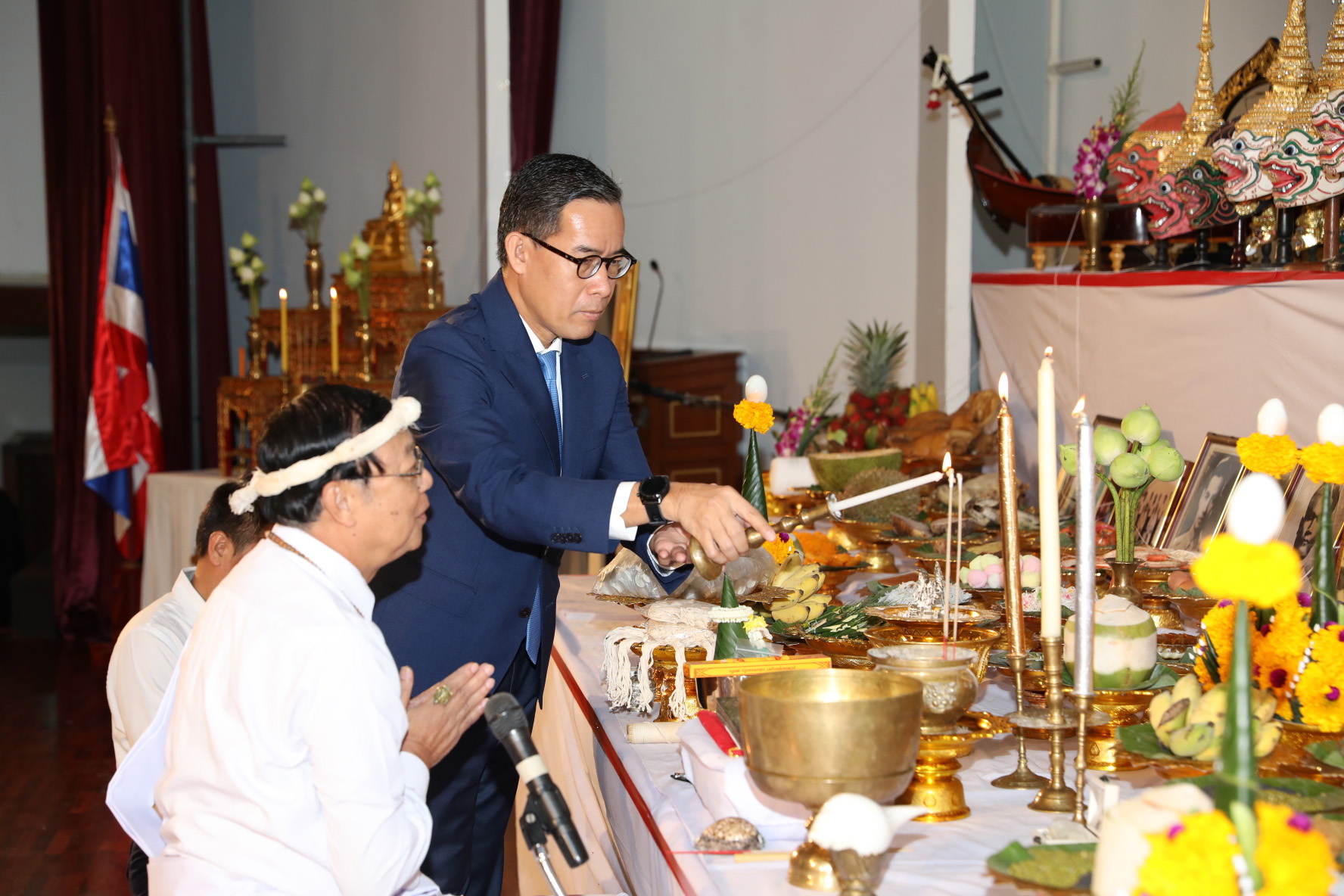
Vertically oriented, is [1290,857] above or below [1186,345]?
below

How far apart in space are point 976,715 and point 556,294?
0.88m

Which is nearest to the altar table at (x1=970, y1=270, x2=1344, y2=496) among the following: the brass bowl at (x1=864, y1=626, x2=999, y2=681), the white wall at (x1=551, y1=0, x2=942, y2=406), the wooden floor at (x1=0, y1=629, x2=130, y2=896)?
the brass bowl at (x1=864, y1=626, x2=999, y2=681)

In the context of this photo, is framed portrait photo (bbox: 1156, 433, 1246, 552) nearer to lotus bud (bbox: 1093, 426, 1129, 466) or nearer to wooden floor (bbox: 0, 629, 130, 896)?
lotus bud (bbox: 1093, 426, 1129, 466)

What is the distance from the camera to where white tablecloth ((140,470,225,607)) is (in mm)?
5309

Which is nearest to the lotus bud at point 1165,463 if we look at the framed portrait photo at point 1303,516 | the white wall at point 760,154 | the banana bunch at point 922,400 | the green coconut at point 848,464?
the framed portrait photo at point 1303,516

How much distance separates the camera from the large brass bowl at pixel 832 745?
1.10m

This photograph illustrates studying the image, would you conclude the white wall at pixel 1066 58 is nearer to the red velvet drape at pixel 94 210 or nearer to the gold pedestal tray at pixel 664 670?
the gold pedestal tray at pixel 664 670

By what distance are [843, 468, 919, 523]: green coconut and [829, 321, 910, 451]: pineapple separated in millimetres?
639

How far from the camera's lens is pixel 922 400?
405 centimetres

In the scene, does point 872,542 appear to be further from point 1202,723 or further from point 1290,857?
point 1290,857

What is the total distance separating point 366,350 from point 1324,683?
5.00 m

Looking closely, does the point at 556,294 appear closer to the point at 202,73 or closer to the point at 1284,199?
the point at 1284,199

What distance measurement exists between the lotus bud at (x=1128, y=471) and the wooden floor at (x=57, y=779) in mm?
2853

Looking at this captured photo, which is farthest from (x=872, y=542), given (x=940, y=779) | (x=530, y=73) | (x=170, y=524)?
(x=530, y=73)
